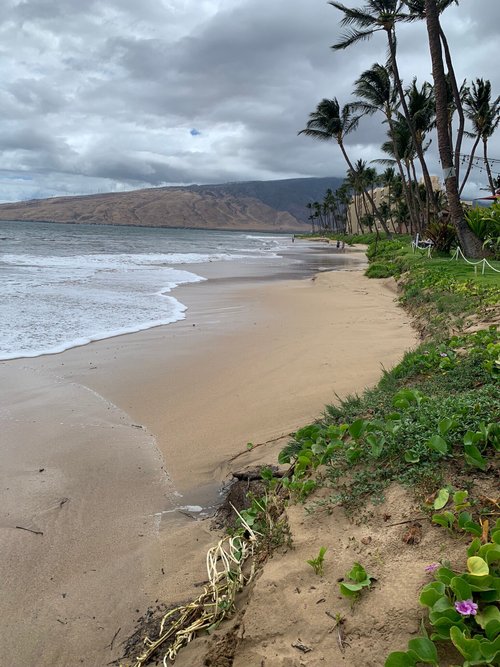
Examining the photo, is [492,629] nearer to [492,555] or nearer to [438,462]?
[492,555]

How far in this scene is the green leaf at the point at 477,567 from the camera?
1569mm

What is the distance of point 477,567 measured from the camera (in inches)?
62.9

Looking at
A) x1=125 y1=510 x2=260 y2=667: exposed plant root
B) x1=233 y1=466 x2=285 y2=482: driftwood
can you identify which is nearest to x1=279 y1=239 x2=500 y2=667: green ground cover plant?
x1=233 y1=466 x2=285 y2=482: driftwood

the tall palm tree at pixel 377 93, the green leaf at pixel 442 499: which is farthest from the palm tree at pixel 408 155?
the green leaf at pixel 442 499

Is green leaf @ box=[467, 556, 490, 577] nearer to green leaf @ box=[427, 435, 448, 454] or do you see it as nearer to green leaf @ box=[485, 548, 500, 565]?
green leaf @ box=[485, 548, 500, 565]

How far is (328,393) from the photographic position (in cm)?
502

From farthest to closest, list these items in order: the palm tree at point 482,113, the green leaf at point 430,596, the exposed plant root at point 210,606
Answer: the palm tree at point 482,113
the exposed plant root at point 210,606
the green leaf at point 430,596

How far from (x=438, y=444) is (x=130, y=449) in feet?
8.83

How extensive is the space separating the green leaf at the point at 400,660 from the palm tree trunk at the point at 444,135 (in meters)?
12.4

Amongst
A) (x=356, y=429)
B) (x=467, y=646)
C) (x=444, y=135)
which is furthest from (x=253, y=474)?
(x=444, y=135)

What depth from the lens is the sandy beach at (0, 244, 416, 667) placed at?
7.94ft

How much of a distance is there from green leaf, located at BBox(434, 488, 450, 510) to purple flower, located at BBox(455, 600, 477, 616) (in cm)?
52

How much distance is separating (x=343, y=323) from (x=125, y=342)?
391 centimetres

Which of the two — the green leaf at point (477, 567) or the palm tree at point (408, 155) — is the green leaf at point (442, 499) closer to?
the green leaf at point (477, 567)
